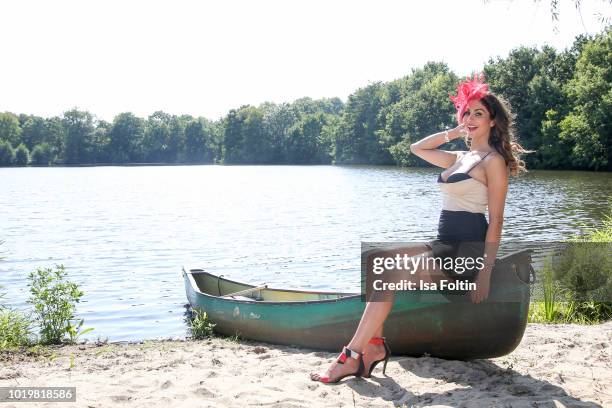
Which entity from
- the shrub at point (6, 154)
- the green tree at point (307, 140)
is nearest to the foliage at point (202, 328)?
the green tree at point (307, 140)

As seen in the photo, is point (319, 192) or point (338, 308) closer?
point (338, 308)

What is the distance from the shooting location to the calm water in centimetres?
1152

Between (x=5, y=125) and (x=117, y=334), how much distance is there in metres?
117

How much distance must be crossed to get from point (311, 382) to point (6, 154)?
11387 centimetres

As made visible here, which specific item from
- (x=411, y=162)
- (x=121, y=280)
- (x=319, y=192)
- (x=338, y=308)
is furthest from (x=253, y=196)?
(x=411, y=162)

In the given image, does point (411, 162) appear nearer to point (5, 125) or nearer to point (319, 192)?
point (319, 192)

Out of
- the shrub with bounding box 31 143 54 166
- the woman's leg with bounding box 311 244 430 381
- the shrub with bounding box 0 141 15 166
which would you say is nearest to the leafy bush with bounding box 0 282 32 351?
the woman's leg with bounding box 311 244 430 381

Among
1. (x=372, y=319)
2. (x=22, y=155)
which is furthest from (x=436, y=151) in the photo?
(x=22, y=155)

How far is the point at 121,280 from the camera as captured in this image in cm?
1288

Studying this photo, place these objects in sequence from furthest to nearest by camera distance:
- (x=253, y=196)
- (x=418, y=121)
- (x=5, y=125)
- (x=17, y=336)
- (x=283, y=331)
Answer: (x=5, y=125), (x=418, y=121), (x=253, y=196), (x=17, y=336), (x=283, y=331)

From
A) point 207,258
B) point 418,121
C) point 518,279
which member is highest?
point 418,121

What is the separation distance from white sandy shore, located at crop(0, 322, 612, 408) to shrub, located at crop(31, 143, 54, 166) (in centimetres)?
11559

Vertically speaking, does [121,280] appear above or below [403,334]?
below

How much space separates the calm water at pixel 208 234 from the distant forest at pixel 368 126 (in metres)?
8.37
